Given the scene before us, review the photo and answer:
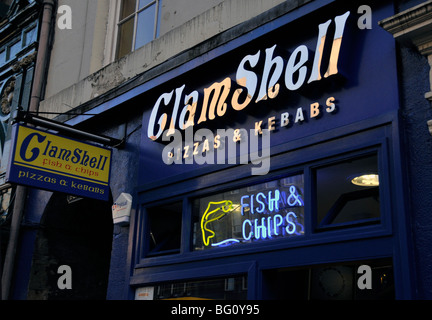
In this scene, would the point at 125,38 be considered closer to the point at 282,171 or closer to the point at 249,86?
the point at 249,86

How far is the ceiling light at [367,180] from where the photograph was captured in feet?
18.0

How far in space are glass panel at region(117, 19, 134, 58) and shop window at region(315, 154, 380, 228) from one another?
4885 millimetres

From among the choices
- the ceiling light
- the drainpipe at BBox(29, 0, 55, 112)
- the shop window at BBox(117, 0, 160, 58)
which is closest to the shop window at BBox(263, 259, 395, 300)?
the ceiling light

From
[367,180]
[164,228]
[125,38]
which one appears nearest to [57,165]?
[164,228]

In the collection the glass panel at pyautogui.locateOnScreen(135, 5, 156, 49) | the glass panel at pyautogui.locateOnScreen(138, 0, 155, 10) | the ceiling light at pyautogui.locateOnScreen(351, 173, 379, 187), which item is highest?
the glass panel at pyautogui.locateOnScreen(138, 0, 155, 10)

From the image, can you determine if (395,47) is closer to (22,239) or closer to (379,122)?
(379,122)

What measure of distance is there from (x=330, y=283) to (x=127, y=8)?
6052mm

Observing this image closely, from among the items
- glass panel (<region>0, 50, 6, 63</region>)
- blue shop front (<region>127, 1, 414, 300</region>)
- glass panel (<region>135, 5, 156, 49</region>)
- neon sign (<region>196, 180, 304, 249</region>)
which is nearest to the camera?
blue shop front (<region>127, 1, 414, 300</region>)

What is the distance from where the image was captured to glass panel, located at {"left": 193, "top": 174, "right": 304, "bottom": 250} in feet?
19.6

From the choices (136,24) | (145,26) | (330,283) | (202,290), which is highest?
(136,24)

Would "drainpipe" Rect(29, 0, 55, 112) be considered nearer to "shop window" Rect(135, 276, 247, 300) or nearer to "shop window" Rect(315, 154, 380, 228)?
"shop window" Rect(135, 276, 247, 300)

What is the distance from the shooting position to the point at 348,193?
5.67 m

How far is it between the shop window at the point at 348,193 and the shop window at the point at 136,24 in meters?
4.24
